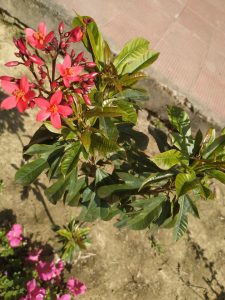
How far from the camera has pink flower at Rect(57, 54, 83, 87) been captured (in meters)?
1.85

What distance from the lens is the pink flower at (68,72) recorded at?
1.85 meters

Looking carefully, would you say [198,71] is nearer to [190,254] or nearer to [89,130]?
[190,254]

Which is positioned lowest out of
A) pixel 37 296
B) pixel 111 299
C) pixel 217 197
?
pixel 111 299

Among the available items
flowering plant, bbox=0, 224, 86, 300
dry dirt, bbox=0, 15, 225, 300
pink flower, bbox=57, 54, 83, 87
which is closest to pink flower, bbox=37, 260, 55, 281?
flowering plant, bbox=0, 224, 86, 300

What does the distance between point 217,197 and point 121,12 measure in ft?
8.68

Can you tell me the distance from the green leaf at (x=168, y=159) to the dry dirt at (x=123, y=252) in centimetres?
144

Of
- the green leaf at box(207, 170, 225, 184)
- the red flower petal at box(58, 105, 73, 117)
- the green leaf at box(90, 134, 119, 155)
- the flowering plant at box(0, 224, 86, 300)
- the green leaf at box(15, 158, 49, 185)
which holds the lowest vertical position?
the flowering plant at box(0, 224, 86, 300)

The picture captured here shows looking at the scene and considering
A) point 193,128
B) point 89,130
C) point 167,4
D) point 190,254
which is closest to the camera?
point 89,130

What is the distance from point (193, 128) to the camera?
4383 mm

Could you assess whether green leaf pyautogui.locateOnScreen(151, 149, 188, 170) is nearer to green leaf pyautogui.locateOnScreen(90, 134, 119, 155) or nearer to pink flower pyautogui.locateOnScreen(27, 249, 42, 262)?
green leaf pyautogui.locateOnScreen(90, 134, 119, 155)

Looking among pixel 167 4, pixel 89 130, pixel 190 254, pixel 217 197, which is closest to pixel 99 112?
pixel 89 130

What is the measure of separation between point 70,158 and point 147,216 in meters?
0.66

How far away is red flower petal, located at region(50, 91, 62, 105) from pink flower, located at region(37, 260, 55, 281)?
5.12 feet

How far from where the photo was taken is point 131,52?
2250 mm
